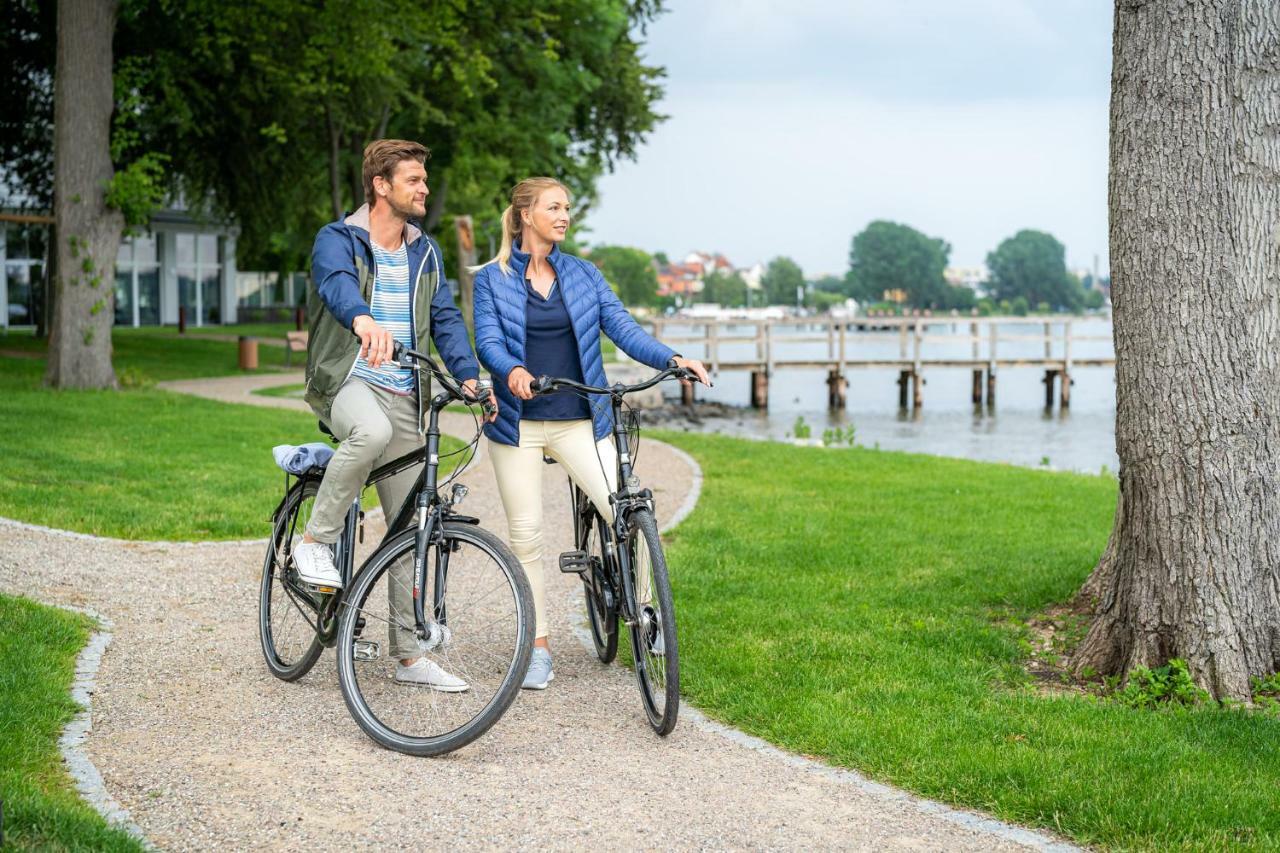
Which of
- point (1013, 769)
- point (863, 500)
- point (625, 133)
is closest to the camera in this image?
point (1013, 769)

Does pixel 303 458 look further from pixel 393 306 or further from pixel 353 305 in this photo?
pixel 353 305

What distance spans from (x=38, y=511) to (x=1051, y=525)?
23.6ft

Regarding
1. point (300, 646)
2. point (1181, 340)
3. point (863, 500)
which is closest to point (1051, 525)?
point (863, 500)

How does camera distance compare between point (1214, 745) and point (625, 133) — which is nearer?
→ point (1214, 745)

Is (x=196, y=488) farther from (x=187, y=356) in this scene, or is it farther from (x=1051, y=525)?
(x=187, y=356)

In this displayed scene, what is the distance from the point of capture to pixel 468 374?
5.18m

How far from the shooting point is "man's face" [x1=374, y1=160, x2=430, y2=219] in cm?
510

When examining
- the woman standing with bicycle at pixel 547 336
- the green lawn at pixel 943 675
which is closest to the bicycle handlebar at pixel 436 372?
the woman standing with bicycle at pixel 547 336

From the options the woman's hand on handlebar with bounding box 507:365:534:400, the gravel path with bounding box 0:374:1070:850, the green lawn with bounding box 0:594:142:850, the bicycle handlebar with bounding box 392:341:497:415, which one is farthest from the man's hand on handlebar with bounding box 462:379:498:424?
the green lawn with bounding box 0:594:142:850

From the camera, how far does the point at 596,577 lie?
5719mm

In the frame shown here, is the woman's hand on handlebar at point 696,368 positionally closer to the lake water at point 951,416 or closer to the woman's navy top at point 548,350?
the woman's navy top at point 548,350

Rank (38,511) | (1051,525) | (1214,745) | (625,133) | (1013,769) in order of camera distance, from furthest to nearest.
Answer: (625,133), (1051,525), (38,511), (1214,745), (1013,769)

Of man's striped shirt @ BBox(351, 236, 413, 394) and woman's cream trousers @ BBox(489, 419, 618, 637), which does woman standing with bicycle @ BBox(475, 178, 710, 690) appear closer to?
woman's cream trousers @ BBox(489, 419, 618, 637)

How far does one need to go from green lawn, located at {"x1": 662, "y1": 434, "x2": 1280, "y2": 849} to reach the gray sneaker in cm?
58
